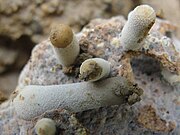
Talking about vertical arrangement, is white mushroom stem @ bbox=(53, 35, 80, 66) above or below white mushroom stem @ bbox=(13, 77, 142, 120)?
above

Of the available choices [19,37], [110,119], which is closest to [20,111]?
[110,119]

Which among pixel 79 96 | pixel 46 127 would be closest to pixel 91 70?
pixel 79 96

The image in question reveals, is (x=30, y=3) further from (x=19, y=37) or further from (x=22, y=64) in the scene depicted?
(x=22, y=64)

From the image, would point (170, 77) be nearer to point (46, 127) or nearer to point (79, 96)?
point (79, 96)

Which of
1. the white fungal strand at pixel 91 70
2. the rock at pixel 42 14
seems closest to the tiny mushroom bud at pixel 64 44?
the white fungal strand at pixel 91 70

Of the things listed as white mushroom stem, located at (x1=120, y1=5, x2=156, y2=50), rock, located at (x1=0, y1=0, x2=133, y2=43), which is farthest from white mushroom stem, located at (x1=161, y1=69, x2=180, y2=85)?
rock, located at (x1=0, y1=0, x2=133, y2=43)

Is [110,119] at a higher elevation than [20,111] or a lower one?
lower

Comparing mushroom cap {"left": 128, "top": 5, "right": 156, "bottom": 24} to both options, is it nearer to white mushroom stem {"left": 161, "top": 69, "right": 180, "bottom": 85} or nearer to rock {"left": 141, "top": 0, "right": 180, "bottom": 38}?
white mushroom stem {"left": 161, "top": 69, "right": 180, "bottom": 85}
